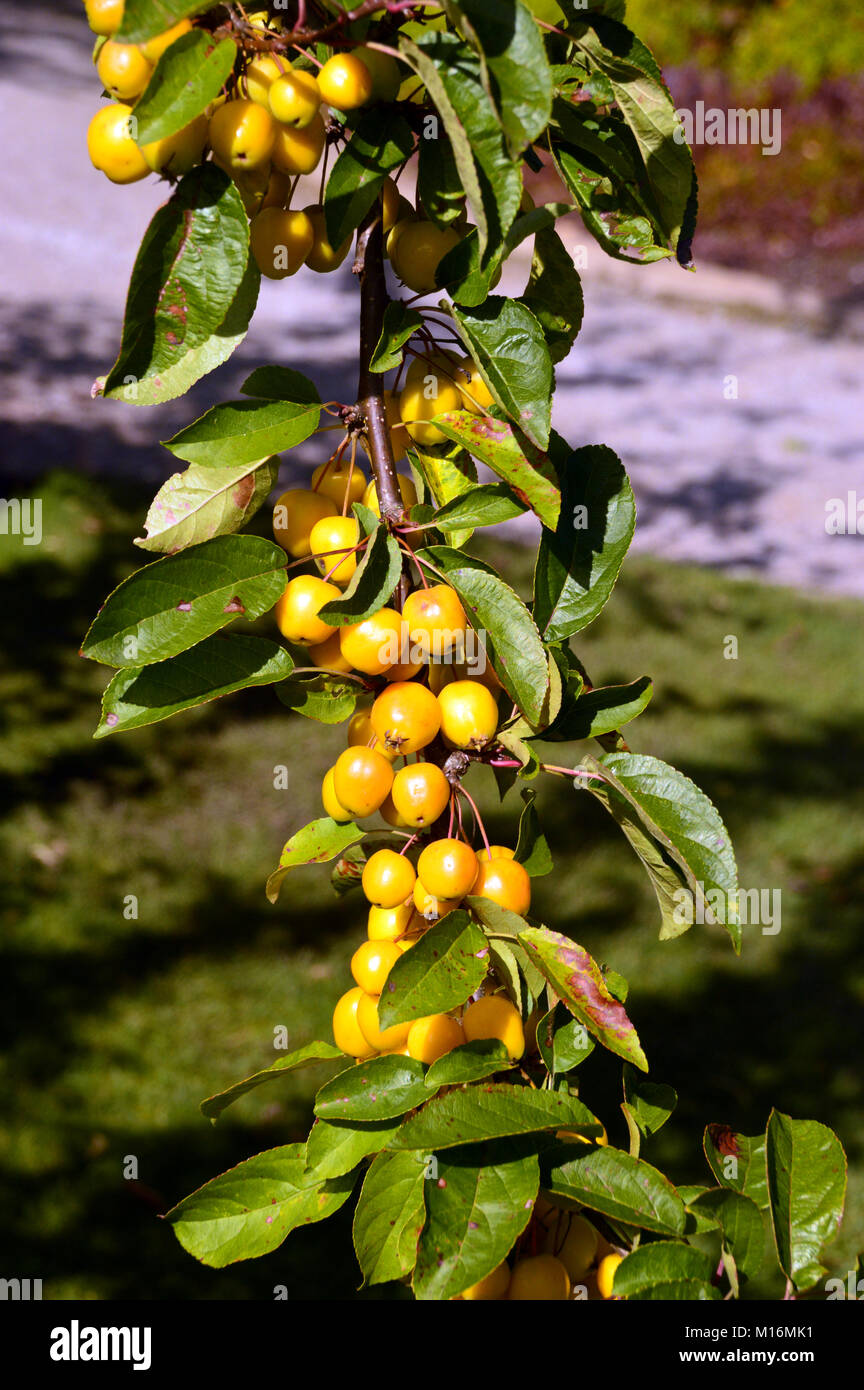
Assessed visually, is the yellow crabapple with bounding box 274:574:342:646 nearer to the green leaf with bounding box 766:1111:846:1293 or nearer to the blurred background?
the green leaf with bounding box 766:1111:846:1293

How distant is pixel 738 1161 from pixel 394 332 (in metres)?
0.84

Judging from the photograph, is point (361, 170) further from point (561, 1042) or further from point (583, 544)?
point (561, 1042)

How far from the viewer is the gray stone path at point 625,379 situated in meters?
6.23

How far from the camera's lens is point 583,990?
1.00 meters

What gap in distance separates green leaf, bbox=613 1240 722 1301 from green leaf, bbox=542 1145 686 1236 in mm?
16

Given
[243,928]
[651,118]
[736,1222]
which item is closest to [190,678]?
[651,118]

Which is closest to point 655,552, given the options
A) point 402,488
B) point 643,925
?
point 643,925

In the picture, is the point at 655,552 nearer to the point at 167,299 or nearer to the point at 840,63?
the point at 167,299

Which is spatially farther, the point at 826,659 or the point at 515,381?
the point at 826,659

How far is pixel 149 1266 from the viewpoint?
8.63ft

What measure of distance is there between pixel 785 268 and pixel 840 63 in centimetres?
212

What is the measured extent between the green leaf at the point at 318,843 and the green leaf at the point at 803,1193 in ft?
1.54

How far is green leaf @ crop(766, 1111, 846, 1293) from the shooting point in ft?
3.56
